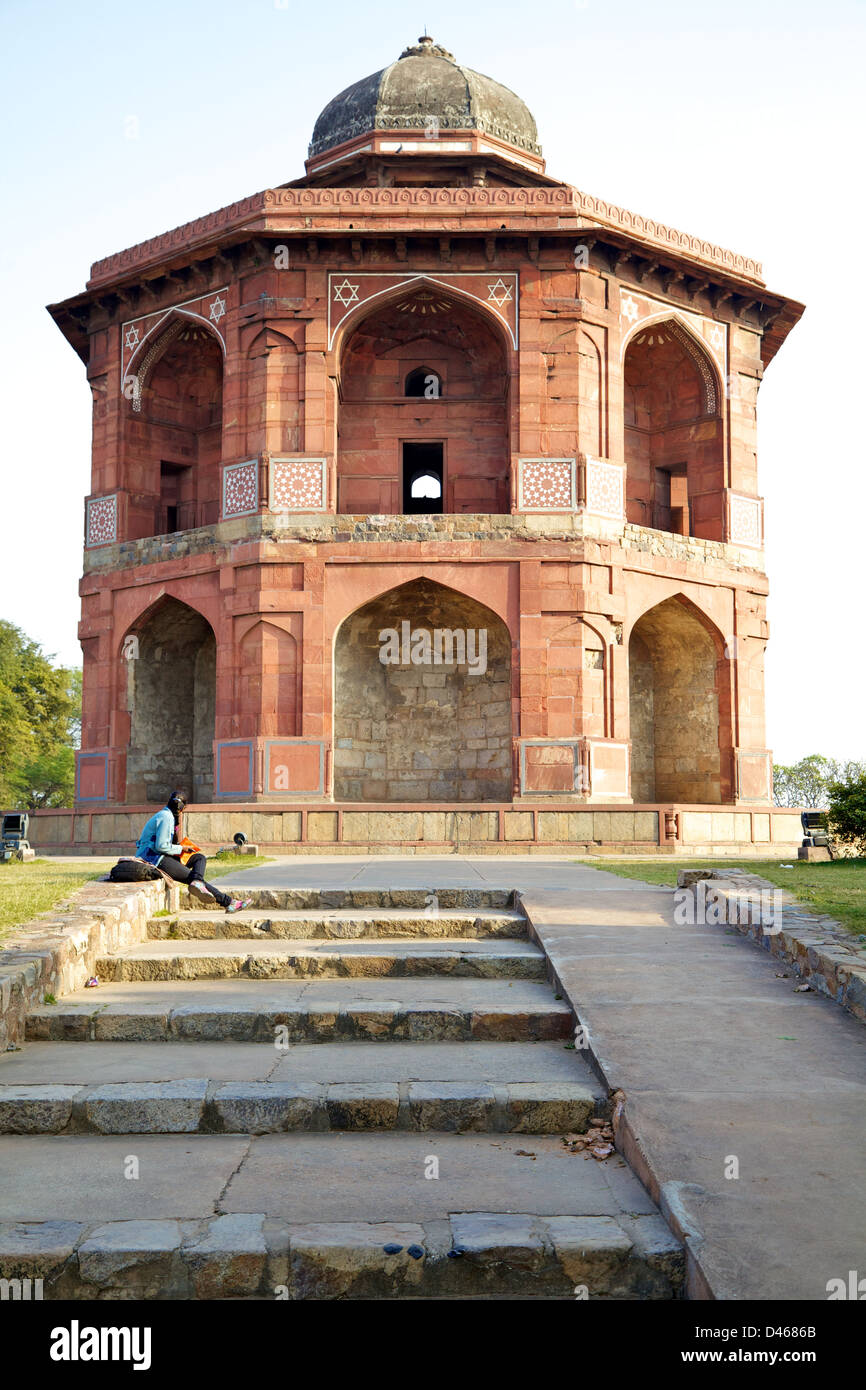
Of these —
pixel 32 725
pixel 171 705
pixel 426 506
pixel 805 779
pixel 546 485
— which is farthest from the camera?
pixel 805 779

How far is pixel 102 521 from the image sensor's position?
67.5ft

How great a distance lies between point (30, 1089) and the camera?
425 centimetres

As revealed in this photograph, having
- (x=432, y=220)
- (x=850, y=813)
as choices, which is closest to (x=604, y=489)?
(x=432, y=220)

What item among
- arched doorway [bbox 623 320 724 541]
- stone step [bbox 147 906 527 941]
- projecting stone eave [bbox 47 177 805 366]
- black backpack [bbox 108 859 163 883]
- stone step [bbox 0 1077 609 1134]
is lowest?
stone step [bbox 0 1077 609 1134]

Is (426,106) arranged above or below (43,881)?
above

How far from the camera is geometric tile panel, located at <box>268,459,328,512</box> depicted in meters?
18.1

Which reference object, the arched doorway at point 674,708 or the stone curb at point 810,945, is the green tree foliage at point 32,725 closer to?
the arched doorway at point 674,708

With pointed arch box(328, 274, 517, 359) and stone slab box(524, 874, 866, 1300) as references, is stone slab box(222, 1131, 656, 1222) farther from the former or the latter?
pointed arch box(328, 274, 517, 359)

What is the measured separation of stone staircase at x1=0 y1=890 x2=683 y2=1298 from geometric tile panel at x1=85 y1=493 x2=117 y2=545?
14.6 metres

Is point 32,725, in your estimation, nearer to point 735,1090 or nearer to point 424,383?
point 424,383

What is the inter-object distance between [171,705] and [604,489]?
844 cm

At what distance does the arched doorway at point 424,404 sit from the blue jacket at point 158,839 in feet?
38.5

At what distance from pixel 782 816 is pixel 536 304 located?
9.01 m

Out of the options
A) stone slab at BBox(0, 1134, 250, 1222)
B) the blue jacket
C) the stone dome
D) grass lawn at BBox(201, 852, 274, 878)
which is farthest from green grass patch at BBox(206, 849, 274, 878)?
the stone dome
